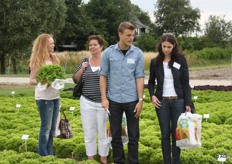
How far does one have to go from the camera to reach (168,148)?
6.82 meters

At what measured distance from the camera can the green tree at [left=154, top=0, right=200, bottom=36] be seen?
89.3 m

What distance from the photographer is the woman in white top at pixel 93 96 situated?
7039 mm

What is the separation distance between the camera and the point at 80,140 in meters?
8.65

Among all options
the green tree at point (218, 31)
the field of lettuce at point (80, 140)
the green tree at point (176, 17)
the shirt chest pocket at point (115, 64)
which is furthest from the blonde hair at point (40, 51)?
the green tree at point (176, 17)

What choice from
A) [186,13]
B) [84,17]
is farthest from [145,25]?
[84,17]

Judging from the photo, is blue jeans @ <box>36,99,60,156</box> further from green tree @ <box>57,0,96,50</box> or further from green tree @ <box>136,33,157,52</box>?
green tree @ <box>136,33,157,52</box>

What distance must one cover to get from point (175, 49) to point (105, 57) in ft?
3.16

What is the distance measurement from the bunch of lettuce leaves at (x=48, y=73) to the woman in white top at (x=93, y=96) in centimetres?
29

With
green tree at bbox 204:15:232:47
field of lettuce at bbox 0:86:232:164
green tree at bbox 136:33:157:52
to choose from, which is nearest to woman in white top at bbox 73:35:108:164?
field of lettuce at bbox 0:86:232:164

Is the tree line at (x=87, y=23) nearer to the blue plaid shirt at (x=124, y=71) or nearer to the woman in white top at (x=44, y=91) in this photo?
the woman in white top at (x=44, y=91)

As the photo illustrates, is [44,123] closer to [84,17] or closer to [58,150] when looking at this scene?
[58,150]

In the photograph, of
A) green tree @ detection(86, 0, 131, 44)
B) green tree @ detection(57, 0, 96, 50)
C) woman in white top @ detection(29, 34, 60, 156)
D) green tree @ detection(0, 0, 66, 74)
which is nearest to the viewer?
woman in white top @ detection(29, 34, 60, 156)

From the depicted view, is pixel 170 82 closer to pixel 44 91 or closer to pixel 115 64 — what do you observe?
pixel 115 64

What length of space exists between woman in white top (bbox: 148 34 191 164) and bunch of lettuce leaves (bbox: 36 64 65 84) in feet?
4.78
